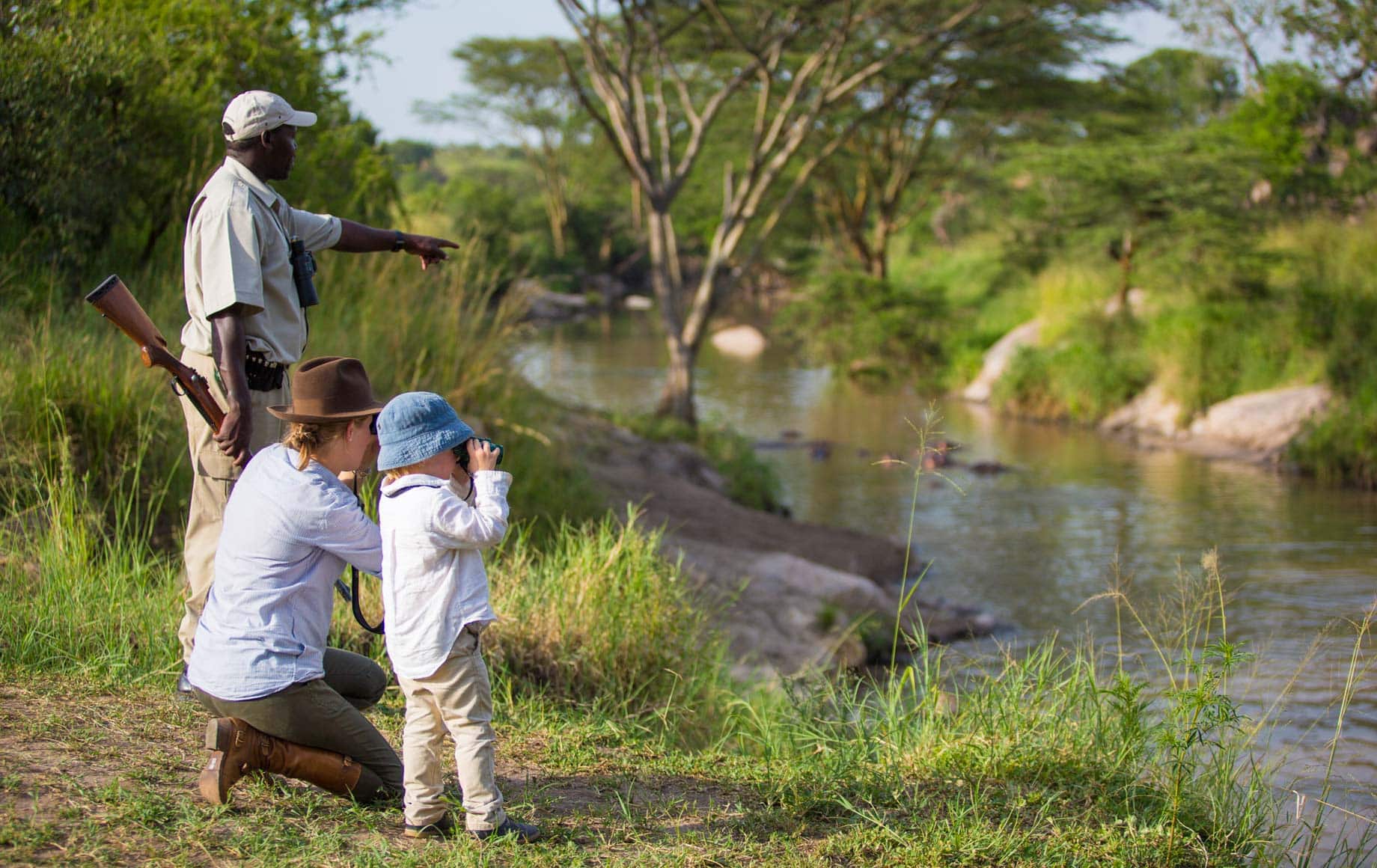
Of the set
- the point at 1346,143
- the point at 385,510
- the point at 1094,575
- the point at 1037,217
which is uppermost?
the point at 1346,143

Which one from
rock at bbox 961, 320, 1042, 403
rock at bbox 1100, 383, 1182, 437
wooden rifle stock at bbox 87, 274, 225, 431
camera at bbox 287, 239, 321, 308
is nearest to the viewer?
wooden rifle stock at bbox 87, 274, 225, 431

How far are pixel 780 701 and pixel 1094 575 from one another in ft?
18.4

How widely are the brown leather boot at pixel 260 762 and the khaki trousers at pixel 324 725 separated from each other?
2cm

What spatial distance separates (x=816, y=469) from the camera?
1431 cm

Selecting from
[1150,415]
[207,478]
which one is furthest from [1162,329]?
[207,478]

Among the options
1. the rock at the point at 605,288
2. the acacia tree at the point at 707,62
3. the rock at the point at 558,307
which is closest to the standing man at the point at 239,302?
the acacia tree at the point at 707,62

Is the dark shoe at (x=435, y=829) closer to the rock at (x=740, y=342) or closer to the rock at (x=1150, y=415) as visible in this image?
the rock at (x=1150, y=415)

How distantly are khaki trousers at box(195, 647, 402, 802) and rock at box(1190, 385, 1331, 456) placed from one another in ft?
42.5

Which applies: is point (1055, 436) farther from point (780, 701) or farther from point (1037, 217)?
point (780, 701)

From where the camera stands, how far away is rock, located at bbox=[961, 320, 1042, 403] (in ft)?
65.2

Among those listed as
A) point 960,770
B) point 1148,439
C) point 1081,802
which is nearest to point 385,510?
point 960,770

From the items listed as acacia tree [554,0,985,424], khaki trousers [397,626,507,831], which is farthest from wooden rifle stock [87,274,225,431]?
acacia tree [554,0,985,424]

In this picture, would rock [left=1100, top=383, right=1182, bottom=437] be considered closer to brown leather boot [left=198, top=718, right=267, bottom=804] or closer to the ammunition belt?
the ammunition belt

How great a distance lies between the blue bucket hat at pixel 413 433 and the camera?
2.88 meters
